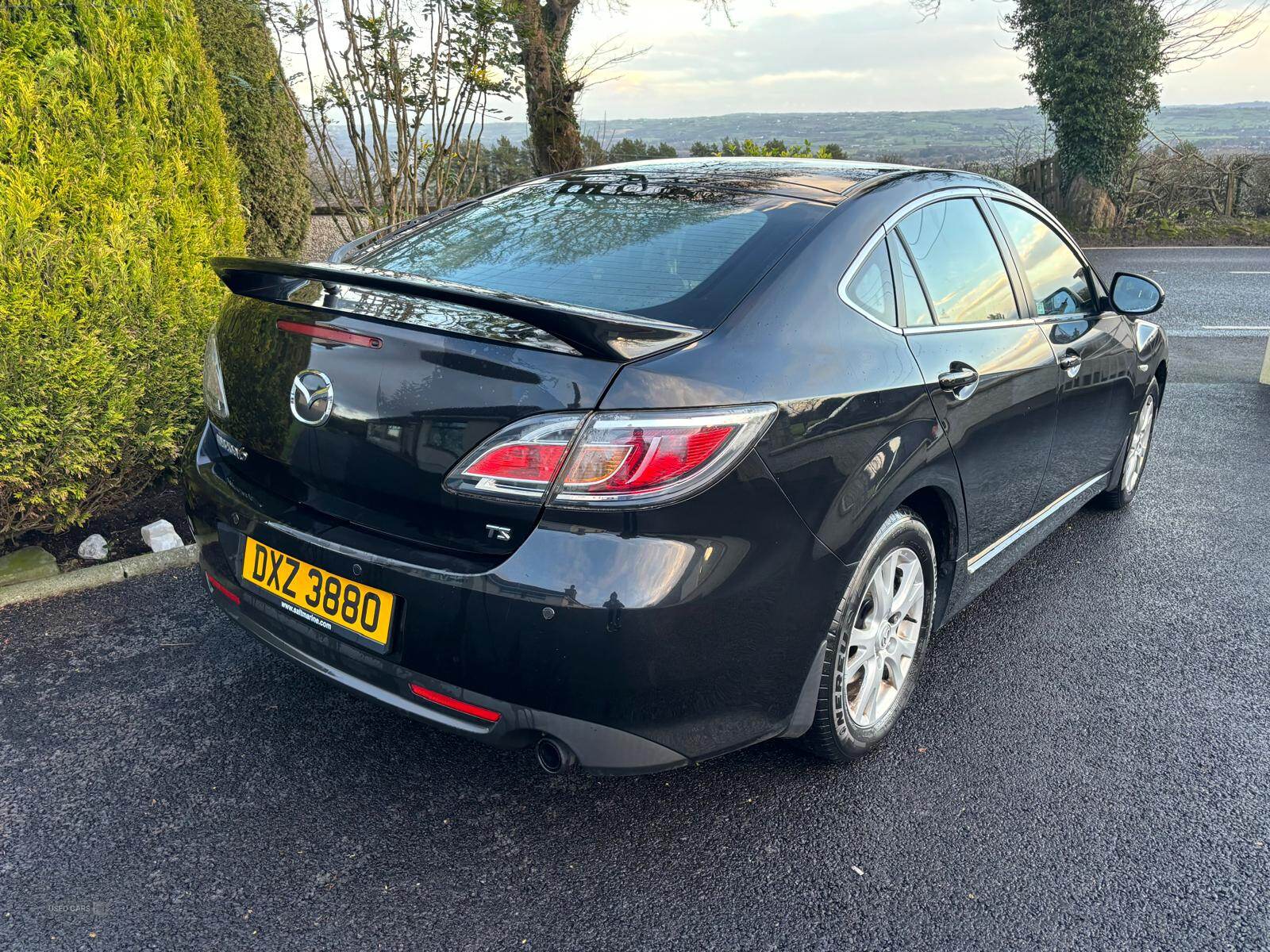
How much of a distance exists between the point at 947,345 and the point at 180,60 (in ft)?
11.1

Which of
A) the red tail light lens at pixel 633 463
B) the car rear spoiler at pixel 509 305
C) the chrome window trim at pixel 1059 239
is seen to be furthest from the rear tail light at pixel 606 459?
the chrome window trim at pixel 1059 239

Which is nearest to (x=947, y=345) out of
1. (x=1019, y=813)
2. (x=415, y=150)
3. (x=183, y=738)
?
(x=1019, y=813)

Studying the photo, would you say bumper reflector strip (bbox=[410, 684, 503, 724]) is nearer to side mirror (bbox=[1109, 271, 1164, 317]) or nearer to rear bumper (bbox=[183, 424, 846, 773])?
rear bumper (bbox=[183, 424, 846, 773])

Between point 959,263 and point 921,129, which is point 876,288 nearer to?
point 959,263

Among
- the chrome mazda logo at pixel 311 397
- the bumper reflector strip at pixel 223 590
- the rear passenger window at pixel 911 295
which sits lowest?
the bumper reflector strip at pixel 223 590

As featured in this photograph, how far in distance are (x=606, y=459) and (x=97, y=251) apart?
2.57 metres

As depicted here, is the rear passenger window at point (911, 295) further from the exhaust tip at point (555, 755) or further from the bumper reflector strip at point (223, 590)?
the bumper reflector strip at point (223, 590)

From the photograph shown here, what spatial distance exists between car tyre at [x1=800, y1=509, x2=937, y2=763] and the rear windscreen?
75 cm

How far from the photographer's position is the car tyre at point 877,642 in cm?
234

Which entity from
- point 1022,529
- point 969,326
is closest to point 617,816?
point 969,326

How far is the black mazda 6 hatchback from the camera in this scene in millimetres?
1902

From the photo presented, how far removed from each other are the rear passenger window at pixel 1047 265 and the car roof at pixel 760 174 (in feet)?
1.87

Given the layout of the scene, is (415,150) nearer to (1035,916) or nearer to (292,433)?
(292,433)

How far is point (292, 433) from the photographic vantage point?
87.4 inches
